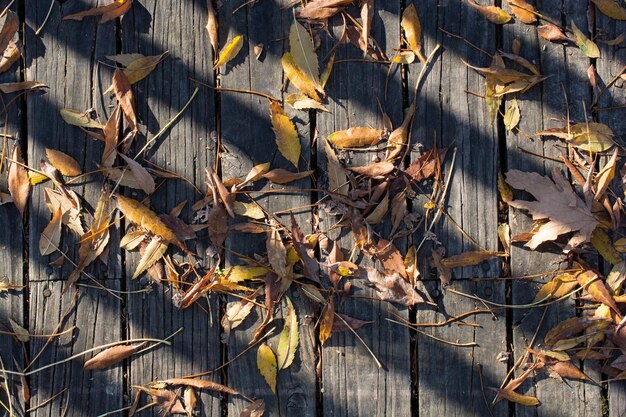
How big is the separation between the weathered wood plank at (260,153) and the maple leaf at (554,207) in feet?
2.85

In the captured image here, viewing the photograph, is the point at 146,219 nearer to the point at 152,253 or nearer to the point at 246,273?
the point at 152,253

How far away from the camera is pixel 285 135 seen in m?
2.83

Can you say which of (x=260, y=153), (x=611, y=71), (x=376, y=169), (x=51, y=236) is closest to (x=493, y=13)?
(x=611, y=71)

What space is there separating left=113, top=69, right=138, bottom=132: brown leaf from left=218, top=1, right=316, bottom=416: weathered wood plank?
1.18 feet

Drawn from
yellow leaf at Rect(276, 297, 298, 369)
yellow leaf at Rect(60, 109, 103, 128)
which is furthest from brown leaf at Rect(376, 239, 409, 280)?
yellow leaf at Rect(60, 109, 103, 128)

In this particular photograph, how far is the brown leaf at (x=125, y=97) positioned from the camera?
9.25ft

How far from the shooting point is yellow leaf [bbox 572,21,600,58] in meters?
2.88

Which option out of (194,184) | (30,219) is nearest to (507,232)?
(194,184)

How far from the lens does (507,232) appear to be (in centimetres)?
284

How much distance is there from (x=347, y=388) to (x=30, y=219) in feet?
4.75

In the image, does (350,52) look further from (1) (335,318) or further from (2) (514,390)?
(2) (514,390)

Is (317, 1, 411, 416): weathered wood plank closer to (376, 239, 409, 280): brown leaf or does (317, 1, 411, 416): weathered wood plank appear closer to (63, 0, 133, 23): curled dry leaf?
(376, 239, 409, 280): brown leaf

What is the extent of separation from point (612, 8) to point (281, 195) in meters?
1.57

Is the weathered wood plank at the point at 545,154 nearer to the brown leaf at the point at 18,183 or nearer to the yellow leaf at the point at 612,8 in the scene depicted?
the yellow leaf at the point at 612,8
